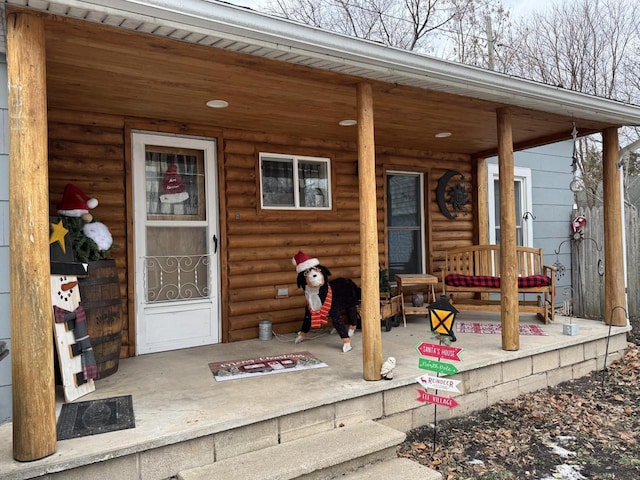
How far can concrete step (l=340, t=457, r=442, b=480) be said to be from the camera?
2580 mm

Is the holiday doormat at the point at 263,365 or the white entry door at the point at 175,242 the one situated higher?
the white entry door at the point at 175,242

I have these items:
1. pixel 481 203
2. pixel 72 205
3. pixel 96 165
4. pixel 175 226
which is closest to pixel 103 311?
pixel 72 205

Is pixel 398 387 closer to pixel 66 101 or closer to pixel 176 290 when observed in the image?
pixel 176 290

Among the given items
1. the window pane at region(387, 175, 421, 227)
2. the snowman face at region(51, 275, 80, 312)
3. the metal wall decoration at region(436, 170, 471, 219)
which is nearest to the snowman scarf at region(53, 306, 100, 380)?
the snowman face at region(51, 275, 80, 312)

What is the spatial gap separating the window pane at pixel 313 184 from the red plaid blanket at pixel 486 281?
169 centimetres

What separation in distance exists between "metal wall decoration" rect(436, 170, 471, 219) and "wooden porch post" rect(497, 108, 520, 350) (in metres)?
2.16

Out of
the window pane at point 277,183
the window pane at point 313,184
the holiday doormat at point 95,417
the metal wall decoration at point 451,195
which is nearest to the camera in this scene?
the holiday doormat at point 95,417

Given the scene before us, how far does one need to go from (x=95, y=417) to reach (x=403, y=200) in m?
4.51

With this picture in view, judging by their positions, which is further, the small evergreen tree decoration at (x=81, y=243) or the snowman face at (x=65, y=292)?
the small evergreen tree decoration at (x=81, y=243)

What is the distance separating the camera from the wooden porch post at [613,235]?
5.12 m

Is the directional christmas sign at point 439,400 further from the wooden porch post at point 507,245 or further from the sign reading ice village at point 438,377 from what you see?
the wooden porch post at point 507,245

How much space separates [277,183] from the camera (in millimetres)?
Result: 5156

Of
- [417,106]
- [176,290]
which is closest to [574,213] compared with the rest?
[417,106]

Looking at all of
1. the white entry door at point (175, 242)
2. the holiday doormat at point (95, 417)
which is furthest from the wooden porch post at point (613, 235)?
the holiday doormat at point (95, 417)
